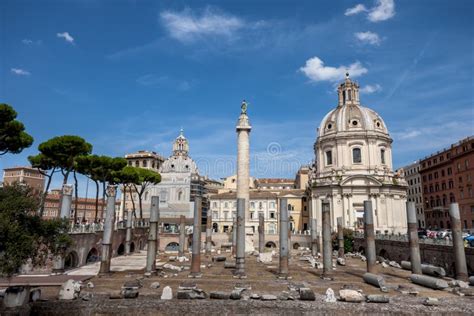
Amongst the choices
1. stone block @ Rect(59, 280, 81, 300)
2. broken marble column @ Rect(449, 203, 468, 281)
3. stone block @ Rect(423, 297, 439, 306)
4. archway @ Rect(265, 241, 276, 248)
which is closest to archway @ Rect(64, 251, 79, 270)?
stone block @ Rect(59, 280, 81, 300)

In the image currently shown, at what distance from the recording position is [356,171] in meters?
55.2

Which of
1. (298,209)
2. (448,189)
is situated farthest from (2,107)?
(448,189)

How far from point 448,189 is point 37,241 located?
62070 millimetres

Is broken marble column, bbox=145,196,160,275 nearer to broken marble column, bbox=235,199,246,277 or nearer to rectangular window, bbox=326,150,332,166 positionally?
broken marble column, bbox=235,199,246,277

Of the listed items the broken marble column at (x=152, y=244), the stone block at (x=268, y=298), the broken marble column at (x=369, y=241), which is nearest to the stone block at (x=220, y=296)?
the stone block at (x=268, y=298)

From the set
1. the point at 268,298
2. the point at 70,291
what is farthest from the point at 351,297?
the point at 70,291

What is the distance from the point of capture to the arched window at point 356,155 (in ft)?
184

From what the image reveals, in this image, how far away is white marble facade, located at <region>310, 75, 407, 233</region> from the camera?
52.9m

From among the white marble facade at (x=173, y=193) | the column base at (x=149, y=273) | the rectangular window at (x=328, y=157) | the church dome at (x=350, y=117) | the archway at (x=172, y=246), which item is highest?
the church dome at (x=350, y=117)

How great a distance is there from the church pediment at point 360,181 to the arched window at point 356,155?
12.8 feet

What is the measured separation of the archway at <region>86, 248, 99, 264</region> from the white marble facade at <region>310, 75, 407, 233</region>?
31740 mm

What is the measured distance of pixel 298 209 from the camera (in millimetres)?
65812

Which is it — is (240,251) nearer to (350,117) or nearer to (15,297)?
(15,297)

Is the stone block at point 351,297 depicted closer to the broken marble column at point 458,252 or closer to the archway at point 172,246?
the broken marble column at point 458,252
